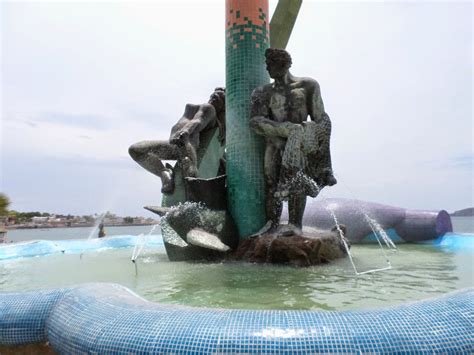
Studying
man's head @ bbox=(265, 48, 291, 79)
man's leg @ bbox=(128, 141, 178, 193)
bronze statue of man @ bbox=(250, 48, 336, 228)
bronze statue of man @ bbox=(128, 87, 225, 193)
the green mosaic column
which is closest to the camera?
bronze statue of man @ bbox=(250, 48, 336, 228)

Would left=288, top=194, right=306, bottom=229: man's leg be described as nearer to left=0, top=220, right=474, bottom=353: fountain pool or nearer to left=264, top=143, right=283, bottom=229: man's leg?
left=264, top=143, right=283, bottom=229: man's leg

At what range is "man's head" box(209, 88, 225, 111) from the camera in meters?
7.16

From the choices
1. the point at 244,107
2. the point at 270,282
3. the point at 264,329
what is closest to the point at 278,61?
the point at 244,107

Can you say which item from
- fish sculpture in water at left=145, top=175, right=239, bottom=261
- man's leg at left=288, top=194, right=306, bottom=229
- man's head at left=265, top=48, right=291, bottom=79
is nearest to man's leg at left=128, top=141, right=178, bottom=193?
fish sculpture in water at left=145, top=175, right=239, bottom=261

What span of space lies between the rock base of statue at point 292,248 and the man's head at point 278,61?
2312mm

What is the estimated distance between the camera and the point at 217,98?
7.16 meters

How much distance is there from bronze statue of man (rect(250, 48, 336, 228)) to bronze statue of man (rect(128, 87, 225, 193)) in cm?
145

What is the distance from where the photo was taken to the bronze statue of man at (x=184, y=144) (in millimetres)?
6465

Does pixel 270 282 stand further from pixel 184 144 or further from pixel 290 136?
pixel 184 144

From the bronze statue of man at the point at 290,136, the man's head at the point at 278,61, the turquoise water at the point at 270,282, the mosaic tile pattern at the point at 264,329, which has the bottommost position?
the turquoise water at the point at 270,282

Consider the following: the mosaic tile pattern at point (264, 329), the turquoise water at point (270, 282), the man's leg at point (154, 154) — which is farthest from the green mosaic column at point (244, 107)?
the mosaic tile pattern at point (264, 329)

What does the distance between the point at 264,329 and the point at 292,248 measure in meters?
3.07

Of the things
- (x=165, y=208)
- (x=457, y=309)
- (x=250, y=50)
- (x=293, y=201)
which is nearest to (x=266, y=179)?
(x=293, y=201)

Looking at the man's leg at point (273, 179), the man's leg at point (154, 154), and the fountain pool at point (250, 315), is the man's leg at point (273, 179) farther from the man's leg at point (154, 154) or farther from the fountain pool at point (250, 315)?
the man's leg at point (154, 154)
